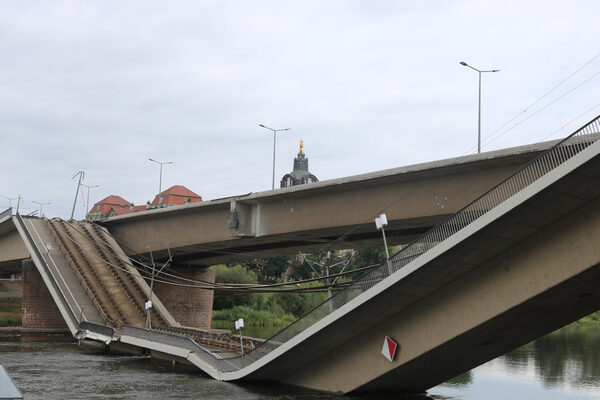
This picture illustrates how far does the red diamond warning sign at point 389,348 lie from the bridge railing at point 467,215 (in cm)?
182

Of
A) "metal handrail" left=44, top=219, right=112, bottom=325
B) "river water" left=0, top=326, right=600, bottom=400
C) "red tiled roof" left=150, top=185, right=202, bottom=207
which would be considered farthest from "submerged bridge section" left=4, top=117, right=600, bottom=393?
"red tiled roof" left=150, top=185, right=202, bottom=207

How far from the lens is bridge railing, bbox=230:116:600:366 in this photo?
1488 cm

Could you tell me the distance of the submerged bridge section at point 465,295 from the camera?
1488 centimetres

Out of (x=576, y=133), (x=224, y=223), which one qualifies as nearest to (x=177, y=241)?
(x=224, y=223)

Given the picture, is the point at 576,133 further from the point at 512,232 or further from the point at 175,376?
the point at 175,376

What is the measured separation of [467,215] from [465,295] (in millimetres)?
2659

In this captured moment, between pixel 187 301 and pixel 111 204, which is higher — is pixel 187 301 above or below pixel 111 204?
below

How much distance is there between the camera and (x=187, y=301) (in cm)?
4597

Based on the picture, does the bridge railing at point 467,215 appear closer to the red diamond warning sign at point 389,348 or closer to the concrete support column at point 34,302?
the red diamond warning sign at point 389,348

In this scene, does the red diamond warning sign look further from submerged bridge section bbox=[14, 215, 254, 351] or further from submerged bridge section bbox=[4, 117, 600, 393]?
submerged bridge section bbox=[14, 215, 254, 351]

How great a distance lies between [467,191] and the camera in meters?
22.1

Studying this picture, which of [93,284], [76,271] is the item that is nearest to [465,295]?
[93,284]

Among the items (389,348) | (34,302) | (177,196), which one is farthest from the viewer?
(177,196)

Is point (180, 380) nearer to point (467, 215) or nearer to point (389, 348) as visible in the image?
point (389, 348)
